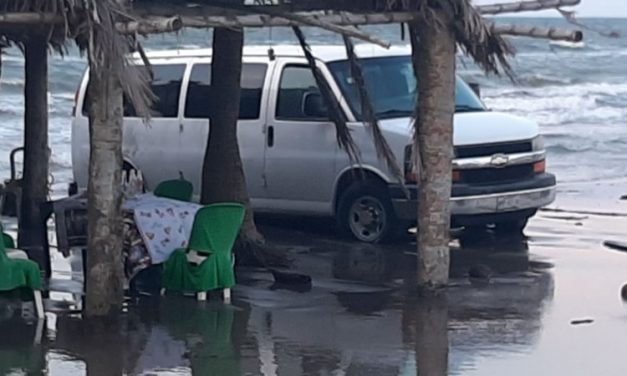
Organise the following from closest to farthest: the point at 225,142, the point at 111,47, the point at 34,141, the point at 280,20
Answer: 1. the point at 111,47
2. the point at 280,20
3. the point at 225,142
4. the point at 34,141

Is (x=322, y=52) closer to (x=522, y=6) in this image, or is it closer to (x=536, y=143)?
(x=536, y=143)

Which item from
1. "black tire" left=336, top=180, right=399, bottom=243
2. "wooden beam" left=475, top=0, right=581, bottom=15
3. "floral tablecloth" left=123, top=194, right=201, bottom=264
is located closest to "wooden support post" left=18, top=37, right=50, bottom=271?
"black tire" left=336, top=180, right=399, bottom=243

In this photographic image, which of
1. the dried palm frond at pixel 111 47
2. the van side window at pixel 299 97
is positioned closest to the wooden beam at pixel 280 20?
the dried palm frond at pixel 111 47

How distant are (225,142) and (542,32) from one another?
12.3 ft

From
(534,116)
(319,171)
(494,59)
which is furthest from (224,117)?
(534,116)

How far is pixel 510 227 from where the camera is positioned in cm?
1631

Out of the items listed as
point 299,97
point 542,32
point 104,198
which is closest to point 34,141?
point 299,97

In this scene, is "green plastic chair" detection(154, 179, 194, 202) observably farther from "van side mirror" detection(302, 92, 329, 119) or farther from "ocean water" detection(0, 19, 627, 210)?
"van side mirror" detection(302, 92, 329, 119)

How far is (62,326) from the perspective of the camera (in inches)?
434

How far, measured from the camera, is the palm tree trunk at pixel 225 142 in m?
14.0

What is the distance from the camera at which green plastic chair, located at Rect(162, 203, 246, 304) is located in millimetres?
11602

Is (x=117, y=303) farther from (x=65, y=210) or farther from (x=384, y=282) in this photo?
(x=384, y=282)

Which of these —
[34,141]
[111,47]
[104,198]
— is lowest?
[34,141]

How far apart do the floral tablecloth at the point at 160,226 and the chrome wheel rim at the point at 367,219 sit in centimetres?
A: 350
